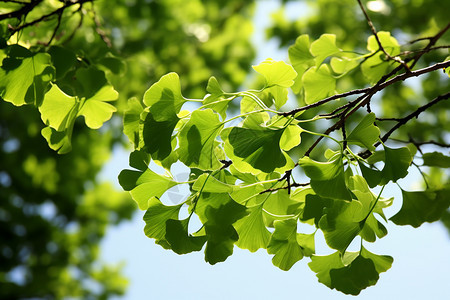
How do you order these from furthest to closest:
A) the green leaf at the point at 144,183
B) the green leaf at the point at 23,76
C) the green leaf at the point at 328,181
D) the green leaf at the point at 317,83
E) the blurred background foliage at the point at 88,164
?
the blurred background foliage at the point at 88,164 < the green leaf at the point at 317,83 < the green leaf at the point at 23,76 < the green leaf at the point at 144,183 < the green leaf at the point at 328,181

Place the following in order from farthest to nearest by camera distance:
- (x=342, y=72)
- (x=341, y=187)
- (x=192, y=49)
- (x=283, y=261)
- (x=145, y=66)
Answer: (x=192, y=49) < (x=145, y=66) < (x=342, y=72) < (x=283, y=261) < (x=341, y=187)

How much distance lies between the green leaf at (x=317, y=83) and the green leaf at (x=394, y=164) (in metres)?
0.32

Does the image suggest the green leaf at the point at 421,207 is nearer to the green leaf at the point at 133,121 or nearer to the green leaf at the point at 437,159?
the green leaf at the point at 437,159

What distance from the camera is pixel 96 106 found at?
0.87 metres

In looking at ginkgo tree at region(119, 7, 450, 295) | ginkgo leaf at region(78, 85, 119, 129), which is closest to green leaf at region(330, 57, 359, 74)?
ginkgo tree at region(119, 7, 450, 295)

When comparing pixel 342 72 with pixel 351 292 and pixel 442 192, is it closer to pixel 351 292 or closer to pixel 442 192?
pixel 442 192

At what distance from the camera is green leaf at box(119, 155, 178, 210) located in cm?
71

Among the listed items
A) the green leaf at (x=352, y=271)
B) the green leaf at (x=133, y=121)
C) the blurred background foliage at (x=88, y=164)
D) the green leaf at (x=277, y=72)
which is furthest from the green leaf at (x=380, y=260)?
the blurred background foliage at (x=88, y=164)

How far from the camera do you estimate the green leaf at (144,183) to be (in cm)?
71

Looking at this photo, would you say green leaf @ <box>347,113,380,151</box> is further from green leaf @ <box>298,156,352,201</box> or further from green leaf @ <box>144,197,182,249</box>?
green leaf @ <box>144,197,182,249</box>

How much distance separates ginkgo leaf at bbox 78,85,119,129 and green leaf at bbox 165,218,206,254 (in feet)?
1.10

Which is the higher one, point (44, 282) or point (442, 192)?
point (44, 282)

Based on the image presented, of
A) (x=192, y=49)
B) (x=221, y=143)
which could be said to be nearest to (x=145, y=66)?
(x=192, y=49)

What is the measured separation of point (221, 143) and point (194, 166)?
0.09m
